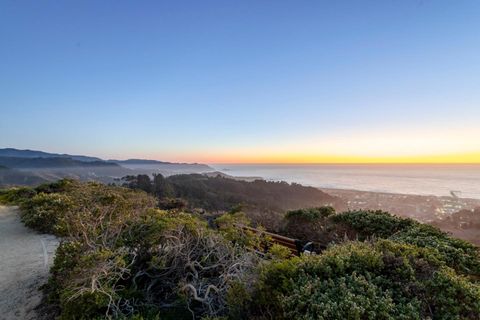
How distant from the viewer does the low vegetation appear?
91.4 inches

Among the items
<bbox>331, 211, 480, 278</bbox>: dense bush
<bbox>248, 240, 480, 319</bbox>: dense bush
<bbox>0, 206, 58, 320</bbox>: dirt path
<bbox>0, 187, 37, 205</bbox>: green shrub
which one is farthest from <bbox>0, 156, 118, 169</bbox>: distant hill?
<bbox>248, 240, 480, 319</bbox>: dense bush

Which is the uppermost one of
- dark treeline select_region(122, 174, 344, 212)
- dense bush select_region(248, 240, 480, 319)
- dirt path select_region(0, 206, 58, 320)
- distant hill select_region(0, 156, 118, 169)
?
distant hill select_region(0, 156, 118, 169)

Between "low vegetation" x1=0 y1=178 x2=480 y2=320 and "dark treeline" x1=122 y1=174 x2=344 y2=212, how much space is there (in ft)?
45.3

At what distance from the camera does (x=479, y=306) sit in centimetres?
225

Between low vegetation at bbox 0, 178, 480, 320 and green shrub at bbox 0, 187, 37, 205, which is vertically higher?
low vegetation at bbox 0, 178, 480, 320

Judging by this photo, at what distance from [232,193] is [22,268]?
21.8m

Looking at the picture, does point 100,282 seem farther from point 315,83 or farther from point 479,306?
point 315,83

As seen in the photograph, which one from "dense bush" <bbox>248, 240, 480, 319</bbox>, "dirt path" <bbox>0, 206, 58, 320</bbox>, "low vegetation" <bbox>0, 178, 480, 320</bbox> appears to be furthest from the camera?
"dirt path" <bbox>0, 206, 58, 320</bbox>

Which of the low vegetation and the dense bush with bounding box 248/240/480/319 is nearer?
the dense bush with bounding box 248/240/480/319

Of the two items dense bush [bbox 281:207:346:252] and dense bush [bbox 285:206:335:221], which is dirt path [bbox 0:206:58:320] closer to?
dense bush [bbox 281:207:346:252]

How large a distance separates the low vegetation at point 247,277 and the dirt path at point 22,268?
55 cm

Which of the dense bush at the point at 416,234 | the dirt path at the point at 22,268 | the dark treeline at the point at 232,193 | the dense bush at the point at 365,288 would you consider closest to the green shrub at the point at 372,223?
the dense bush at the point at 416,234

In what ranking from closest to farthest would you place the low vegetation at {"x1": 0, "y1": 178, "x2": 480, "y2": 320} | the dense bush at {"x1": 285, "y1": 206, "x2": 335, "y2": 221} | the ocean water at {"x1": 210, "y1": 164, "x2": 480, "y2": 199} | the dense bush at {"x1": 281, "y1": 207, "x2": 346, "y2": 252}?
the low vegetation at {"x1": 0, "y1": 178, "x2": 480, "y2": 320} < the dense bush at {"x1": 281, "y1": 207, "x2": 346, "y2": 252} < the dense bush at {"x1": 285, "y1": 206, "x2": 335, "y2": 221} < the ocean water at {"x1": 210, "y1": 164, "x2": 480, "y2": 199}

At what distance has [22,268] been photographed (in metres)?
5.33
